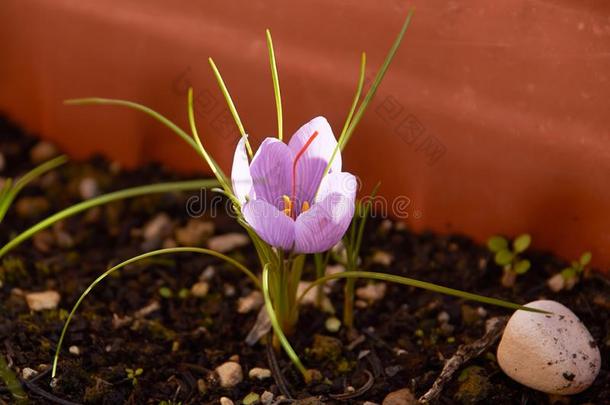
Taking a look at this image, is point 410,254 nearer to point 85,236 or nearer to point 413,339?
point 413,339

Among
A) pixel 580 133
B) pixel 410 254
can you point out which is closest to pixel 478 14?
pixel 580 133

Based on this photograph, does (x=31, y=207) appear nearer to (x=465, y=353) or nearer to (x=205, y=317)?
(x=205, y=317)

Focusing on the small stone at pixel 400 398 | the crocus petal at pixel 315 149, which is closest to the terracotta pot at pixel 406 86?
the crocus petal at pixel 315 149

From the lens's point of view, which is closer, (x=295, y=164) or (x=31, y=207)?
(x=295, y=164)

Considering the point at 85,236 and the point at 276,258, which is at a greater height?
the point at 276,258

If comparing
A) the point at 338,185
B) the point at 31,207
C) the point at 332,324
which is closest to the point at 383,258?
the point at 332,324

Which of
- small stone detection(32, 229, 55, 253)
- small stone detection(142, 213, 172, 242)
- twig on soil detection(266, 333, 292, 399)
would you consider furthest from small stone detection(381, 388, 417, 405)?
small stone detection(32, 229, 55, 253)

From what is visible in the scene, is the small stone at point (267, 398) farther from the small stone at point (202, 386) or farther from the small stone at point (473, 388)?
the small stone at point (473, 388)
